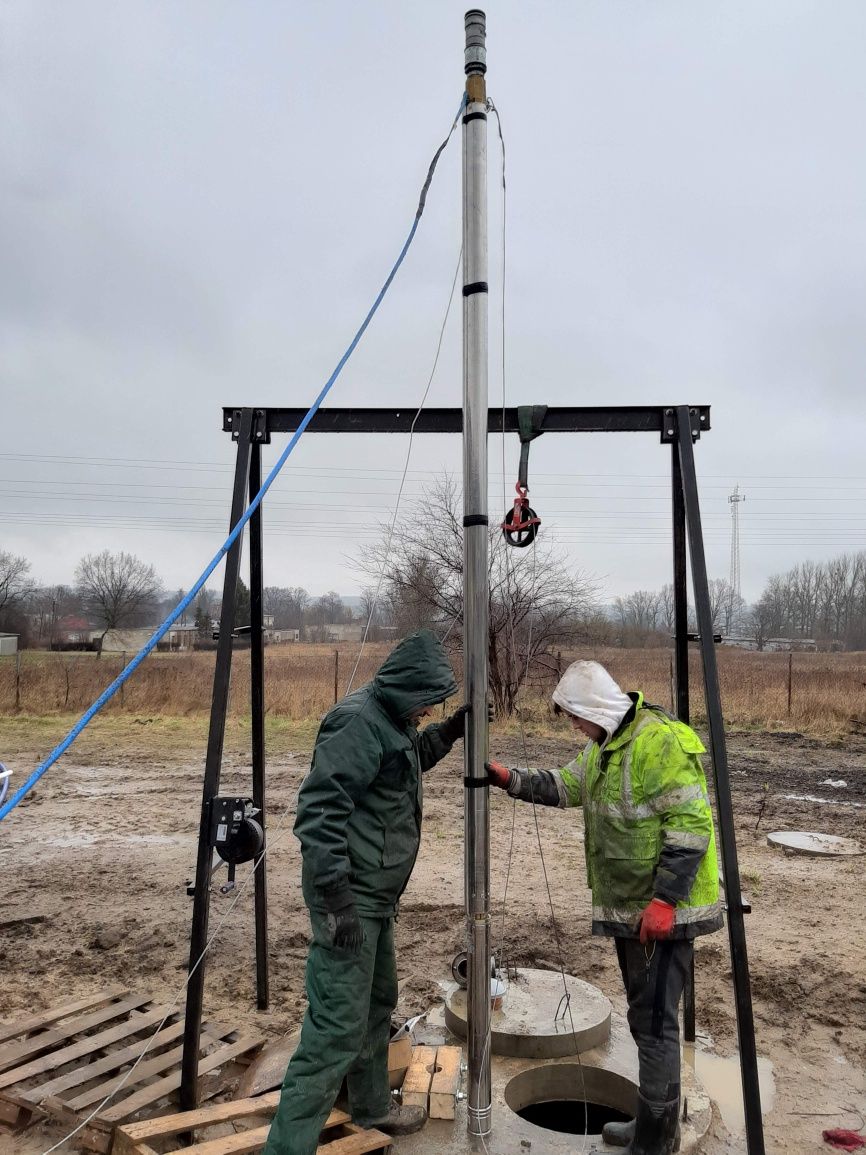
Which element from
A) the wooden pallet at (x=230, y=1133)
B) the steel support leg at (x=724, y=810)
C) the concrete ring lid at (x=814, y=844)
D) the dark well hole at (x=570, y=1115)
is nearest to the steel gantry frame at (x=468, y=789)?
the steel support leg at (x=724, y=810)

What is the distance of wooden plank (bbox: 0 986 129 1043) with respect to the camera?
4.14 m

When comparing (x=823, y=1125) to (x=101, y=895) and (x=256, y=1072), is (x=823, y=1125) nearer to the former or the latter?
(x=256, y=1072)

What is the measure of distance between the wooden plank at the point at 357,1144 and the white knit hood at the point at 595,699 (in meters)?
1.81

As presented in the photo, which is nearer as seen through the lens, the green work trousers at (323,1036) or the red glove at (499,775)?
the green work trousers at (323,1036)

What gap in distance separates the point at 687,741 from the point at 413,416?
6.84ft

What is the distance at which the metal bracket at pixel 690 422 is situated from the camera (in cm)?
394

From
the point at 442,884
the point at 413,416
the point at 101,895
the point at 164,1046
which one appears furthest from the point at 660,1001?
the point at 101,895

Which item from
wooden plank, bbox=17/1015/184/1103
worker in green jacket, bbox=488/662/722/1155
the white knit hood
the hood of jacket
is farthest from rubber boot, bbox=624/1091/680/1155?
wooden plank, bbox=17/1015/184/1103

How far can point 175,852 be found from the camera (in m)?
8.02

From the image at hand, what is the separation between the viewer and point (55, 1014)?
430 cm

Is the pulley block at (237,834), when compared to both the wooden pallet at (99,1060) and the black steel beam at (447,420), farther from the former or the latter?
the black steel beam at (447,420)

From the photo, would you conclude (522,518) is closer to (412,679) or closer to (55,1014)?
(412,679)

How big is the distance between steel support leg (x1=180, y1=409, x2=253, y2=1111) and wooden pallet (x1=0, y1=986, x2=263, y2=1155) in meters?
0.18

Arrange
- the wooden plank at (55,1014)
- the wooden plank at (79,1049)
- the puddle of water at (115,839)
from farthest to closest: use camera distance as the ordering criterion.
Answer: the puddle of water at (115,839), the wooden plank at (55,1014), the wooden plank at (79,1049)
